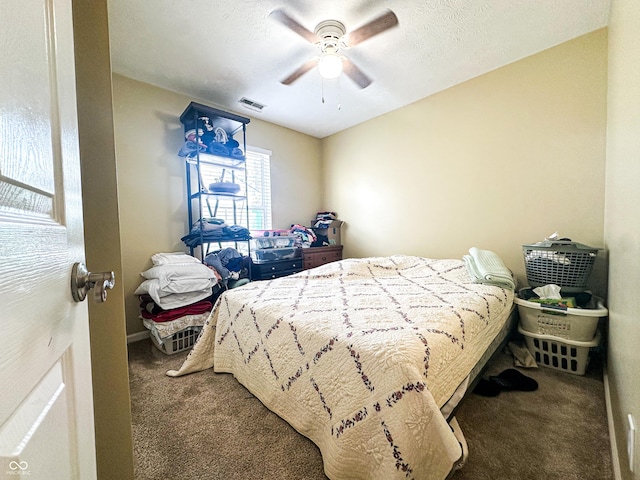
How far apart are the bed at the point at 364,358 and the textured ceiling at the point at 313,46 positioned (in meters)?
2.01

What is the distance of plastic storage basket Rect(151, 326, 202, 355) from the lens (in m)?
2.24

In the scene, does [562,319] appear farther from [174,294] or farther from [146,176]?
[146,176]

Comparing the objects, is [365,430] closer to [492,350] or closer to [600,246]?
[492,350]

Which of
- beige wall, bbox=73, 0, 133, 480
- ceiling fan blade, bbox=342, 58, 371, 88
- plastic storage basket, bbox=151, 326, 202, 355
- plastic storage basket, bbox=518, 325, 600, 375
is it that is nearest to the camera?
beige wall, bbox=73, 0, 133, 480

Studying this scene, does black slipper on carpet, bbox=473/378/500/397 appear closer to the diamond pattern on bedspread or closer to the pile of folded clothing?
the diamond pattern on bedspread

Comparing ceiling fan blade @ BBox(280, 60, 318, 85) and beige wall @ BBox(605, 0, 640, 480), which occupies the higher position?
ceiling fan blade @ BBox(280, 60, 318, 85)

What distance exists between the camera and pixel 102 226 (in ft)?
2.83

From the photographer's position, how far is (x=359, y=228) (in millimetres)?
3859

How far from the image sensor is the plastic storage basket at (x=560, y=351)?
1776mm

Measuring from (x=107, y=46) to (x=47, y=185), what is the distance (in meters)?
0.77

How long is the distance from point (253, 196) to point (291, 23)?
218 cm

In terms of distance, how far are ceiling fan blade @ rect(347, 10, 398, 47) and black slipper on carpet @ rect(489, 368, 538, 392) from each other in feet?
7.88

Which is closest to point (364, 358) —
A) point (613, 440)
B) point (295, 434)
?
point (295, 434)

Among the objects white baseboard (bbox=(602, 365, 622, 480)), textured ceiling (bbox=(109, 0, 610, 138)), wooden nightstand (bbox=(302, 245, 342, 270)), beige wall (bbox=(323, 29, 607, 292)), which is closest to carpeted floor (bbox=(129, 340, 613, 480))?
white baseboard (bbox=(602, 365, 622, 480))
